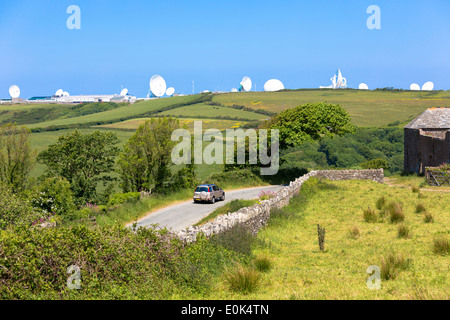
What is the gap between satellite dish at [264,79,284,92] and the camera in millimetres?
182250

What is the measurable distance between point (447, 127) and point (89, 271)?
41739mm

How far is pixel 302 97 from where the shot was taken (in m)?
157

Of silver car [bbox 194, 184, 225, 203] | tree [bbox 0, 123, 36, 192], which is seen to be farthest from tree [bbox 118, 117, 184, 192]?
tree [bbox 0, 123, 36, 192]

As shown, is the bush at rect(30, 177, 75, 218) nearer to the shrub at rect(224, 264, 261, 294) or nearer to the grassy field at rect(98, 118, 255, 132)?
the shrub at rect(224, 264, 261, 294)

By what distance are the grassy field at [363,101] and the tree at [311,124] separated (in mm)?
76604

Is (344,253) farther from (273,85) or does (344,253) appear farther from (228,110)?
(273,85)

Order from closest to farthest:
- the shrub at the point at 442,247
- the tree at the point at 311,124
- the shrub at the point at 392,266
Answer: the shrub at the point at 392,266, the shrub at the point at 442,247, the tree at the point at 311,124

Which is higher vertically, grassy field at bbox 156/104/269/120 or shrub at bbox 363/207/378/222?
grassy field at bbox 156/104/269/120

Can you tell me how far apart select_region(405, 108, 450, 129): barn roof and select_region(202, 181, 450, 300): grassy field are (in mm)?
19134

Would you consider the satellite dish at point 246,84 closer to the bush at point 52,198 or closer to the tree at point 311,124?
the tree at point 311,124

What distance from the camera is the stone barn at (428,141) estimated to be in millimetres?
41469

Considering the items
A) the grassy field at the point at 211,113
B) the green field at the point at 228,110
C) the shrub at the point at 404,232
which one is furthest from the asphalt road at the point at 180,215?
the grassy field at the point at 211,113
